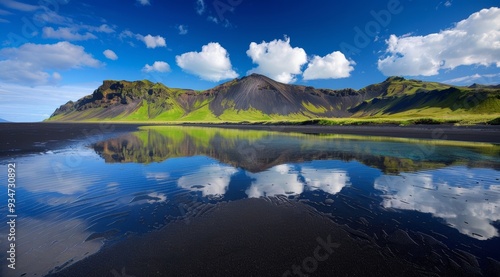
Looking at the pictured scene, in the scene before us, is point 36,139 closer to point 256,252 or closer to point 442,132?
point 256,252

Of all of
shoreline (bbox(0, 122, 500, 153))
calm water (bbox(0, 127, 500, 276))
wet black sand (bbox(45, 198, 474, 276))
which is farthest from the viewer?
shoreline (bbox(0, 122, 500, 153))

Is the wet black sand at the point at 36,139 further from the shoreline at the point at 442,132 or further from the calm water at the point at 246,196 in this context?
the shoreline at the point at 442,132

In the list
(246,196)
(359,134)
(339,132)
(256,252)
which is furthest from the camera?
(339,132)

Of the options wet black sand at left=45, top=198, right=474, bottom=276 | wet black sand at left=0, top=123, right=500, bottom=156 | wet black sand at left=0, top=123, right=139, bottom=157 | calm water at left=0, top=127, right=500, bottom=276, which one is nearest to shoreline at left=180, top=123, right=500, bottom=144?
wet black sand at left=0, top=123, right=500, bottom=156

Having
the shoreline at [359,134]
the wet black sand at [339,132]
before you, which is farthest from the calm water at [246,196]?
the shoreline at [359,134]

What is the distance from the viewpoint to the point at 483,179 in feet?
59.2

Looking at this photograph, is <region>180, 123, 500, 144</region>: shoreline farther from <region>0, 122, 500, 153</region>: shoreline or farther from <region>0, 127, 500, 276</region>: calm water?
<region>0, 127, 500, 276</region>: calm water

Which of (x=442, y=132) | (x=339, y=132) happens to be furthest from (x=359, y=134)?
(x=442, y=132)

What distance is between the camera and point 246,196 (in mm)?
14805

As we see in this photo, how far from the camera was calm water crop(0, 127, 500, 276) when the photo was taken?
9008 millimetres

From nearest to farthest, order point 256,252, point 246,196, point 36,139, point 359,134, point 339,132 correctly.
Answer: point 256,252
point 246,196
point 36,139
point 359,134
point 339,132

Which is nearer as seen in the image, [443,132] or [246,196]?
[246,196]

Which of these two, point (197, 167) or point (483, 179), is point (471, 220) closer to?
point (483, 179)

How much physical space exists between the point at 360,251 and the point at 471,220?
7261 mm
